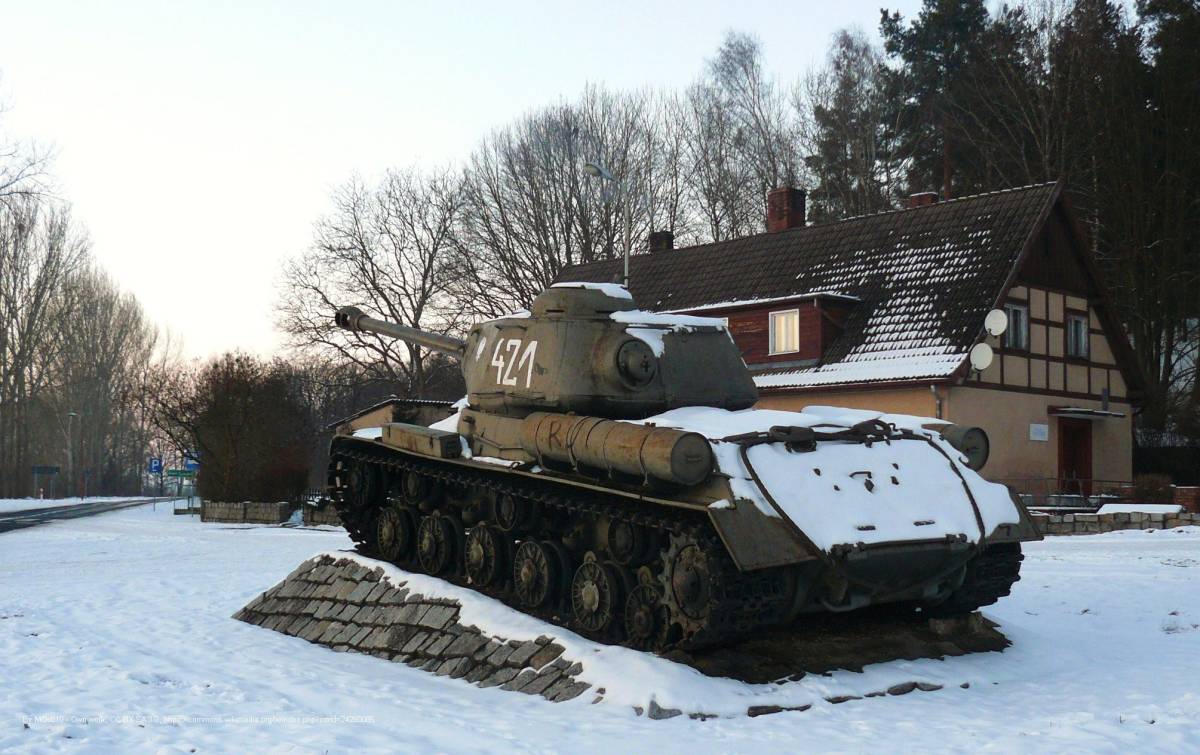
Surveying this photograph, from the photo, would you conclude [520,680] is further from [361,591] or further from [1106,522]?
[1106,522]

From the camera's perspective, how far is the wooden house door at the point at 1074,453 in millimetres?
29188

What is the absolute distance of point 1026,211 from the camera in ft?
89.1

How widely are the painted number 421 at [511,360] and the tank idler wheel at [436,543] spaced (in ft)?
5.78

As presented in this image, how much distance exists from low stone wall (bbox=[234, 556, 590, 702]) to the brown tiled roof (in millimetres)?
14902

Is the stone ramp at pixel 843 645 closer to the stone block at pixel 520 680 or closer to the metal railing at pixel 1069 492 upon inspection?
the stone block at pixel 520 680

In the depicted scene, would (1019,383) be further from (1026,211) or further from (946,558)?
(946,558)

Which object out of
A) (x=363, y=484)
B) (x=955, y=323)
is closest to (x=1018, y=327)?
(x=955, y=323)

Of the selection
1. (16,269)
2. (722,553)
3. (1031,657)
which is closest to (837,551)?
(722,553)

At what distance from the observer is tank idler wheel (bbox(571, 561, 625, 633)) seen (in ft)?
34.8

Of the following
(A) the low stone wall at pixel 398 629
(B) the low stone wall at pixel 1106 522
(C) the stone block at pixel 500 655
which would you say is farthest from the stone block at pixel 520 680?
(B) the low stone wall at pixel 1106 522

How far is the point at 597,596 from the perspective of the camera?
10.7 meters

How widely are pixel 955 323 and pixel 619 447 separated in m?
17.5

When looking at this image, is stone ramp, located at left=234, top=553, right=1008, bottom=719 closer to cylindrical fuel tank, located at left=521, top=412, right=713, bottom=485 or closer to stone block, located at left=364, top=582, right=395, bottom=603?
stone block, located at left=364, top=582, right=395, bottom=603

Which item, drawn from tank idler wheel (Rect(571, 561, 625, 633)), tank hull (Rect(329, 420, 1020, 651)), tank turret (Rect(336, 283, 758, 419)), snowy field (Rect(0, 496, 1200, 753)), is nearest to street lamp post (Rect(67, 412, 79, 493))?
snowy field (Rect(0, 496, 1200, 753))
